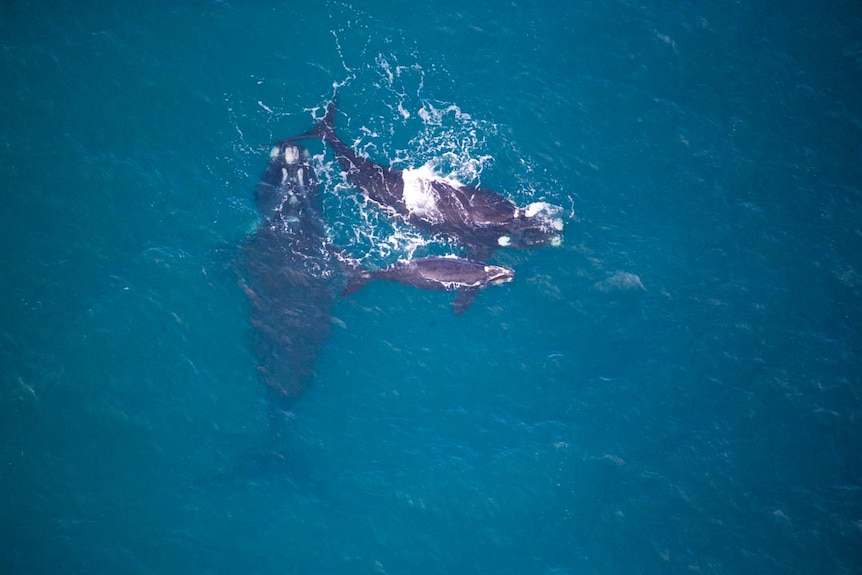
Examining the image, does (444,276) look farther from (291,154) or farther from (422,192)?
(291,154)

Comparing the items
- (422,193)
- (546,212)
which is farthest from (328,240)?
(546,212)

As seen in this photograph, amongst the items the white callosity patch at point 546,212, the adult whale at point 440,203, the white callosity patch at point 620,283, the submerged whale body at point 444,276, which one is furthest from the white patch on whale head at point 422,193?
the white callosity patch at point 620,283

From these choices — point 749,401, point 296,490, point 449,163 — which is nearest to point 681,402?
point 749,401

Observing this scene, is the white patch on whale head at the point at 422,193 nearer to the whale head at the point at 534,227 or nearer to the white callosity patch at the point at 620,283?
the whale head at the point at 534,227

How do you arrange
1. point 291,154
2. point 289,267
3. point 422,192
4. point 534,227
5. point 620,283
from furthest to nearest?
point 422,192 → point 291,154 → point 289,267 → point 534,227 → point 620,283

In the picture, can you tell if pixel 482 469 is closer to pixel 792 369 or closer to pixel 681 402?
pixel 681 402

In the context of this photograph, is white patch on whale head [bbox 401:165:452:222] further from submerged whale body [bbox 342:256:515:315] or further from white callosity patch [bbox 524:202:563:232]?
white callosity patch [bbox 524:202:563:232]
